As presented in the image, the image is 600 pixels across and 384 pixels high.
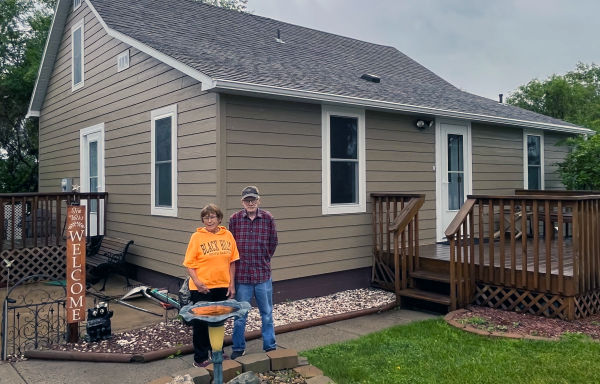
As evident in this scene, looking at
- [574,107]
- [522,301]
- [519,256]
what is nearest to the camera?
[522,301]

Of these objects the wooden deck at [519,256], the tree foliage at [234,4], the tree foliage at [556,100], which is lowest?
the wooden deck at [519,256]

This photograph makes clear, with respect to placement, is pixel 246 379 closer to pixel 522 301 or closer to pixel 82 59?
pixel 522 301

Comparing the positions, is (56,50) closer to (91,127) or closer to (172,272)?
(91,127)

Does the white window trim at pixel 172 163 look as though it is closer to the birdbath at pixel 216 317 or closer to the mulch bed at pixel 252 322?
the mulch bed at pixel 252 322

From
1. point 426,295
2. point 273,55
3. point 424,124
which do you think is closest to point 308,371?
point 426,295

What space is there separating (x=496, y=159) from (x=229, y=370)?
7.51 meters

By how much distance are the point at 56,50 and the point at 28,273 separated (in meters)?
5.74

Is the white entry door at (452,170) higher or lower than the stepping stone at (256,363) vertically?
higher

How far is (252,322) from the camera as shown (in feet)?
19.0

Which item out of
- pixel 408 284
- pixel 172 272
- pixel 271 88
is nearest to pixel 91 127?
pixel 172 272

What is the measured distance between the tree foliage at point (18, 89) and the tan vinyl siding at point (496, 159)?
1290 cm

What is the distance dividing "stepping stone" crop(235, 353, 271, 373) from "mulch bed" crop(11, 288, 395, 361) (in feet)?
3.90

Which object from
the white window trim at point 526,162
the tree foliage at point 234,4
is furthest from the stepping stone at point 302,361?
the tree foliage at point 234,4

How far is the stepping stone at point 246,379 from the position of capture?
140 inches
